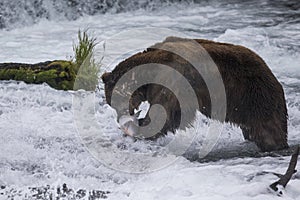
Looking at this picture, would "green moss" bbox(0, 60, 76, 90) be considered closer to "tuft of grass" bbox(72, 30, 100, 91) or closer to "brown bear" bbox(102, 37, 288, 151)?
"tuft of grass" bbox(72, 30, 100, 91)

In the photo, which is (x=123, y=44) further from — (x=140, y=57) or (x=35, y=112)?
(x=140, y=57)

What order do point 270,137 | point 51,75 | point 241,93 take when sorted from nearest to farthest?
1. point 241,93
2. point 270,137
3. point 51,75

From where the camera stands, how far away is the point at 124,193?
3879 mm

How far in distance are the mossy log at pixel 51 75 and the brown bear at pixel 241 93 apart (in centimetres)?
207

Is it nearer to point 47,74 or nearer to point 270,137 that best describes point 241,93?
point 270,137

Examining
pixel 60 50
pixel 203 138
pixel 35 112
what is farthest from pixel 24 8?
pixel 203 138

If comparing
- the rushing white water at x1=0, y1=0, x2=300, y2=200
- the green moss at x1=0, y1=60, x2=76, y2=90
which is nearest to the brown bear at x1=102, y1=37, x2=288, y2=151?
the rushing white water at x1=0, y1=0, x2=300, y2=200

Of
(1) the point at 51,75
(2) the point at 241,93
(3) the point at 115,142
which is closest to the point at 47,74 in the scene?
(1) the point at 51,75

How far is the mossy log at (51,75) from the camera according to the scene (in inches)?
257

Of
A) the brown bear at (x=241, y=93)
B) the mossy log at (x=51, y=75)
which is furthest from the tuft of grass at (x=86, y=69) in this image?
the brown bear at (x=241, y=93)

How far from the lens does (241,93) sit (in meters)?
4.29

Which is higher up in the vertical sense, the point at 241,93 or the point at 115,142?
the point at 241,93

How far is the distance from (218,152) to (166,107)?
Answer: 641 millimetres

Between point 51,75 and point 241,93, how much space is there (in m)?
2.95
